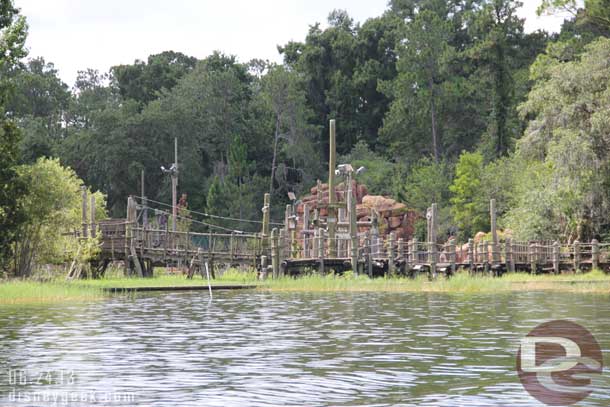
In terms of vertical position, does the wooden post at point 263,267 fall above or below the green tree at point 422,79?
below

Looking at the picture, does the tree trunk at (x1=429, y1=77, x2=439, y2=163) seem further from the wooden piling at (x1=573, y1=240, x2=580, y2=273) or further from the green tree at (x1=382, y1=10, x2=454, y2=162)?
the wooden piling at (x1=573, y1=240, x2=580, y2=273)

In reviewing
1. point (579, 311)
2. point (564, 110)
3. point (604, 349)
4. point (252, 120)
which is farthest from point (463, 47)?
point (604, 349)

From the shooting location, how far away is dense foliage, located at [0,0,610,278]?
67.9 m

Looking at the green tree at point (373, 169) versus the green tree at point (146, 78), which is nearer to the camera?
the green tree at point (373, 169)

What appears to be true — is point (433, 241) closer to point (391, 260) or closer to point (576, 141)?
point (391, 260)

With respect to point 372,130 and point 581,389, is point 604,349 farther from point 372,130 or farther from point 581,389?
point 372,130

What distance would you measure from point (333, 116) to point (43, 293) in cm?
5597

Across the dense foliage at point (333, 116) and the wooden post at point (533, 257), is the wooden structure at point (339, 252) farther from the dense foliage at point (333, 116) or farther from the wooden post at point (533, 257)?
the dense foliage at point (333, 116)

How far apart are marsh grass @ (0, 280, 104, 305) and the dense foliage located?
23698 mm

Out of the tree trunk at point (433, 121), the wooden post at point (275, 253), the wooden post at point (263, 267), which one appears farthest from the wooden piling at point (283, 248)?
the tree trunk at point (433, 121)

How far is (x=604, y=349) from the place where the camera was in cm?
1603
